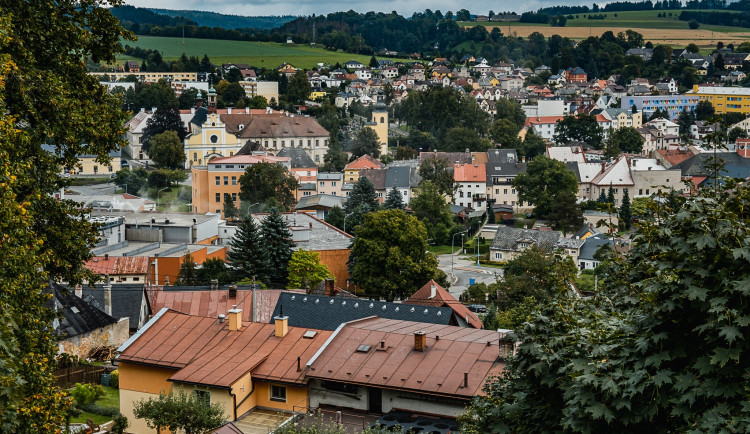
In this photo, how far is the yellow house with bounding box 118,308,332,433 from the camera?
63.8 ft

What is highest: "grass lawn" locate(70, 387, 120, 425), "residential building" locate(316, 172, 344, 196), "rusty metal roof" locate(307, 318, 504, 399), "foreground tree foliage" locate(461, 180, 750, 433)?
"foreground tree foliage" locate(461, 180, 750, 433)

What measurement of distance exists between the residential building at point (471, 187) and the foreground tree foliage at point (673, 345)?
65.7m

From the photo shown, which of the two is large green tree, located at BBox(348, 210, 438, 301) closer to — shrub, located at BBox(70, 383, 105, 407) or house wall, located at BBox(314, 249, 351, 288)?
house wall, located at BBox(314, 249, 351, 288)

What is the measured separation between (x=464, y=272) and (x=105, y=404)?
111 ft

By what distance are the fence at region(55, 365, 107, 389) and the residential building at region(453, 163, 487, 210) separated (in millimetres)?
52713

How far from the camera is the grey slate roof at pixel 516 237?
56125 mm

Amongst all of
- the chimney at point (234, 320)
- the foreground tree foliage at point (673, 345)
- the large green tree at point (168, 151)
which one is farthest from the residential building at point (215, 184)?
the foreground tree foliage at point (673, 345)

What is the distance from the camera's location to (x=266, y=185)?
211 ft

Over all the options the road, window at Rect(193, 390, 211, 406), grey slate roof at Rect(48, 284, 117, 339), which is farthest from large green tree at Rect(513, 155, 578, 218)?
window at Rect(193, 390, 211, 406)

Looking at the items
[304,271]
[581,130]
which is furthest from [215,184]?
[581,130]

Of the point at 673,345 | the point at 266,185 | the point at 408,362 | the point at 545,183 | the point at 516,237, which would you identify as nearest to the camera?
the point at 673,345

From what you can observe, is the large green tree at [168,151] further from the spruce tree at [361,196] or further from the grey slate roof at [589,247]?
the grey slate roof at [589,247]

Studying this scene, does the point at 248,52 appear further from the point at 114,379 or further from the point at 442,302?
the point at 114,379

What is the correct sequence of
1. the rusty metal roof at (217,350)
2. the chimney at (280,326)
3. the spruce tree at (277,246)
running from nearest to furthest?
the rusty metal roof at (217,350) < the chimney at (280,326) < the spruce tree at (277,246)
